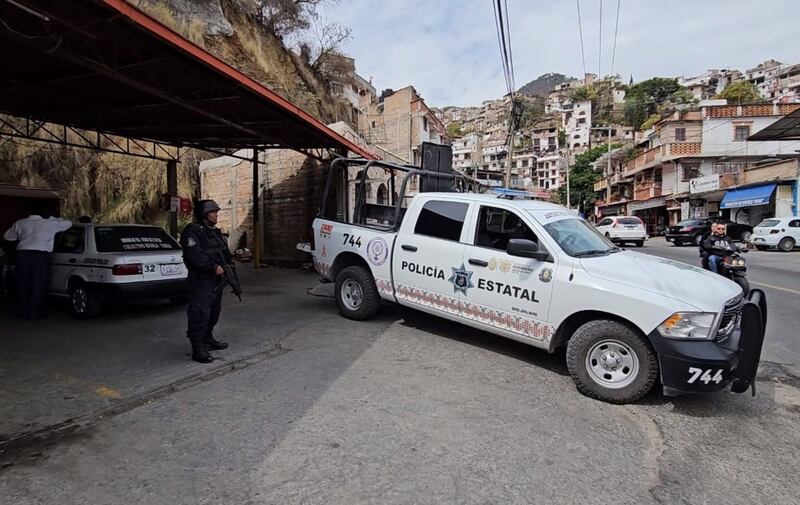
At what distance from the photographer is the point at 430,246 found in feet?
18.3

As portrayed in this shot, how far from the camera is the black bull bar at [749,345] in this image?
3566 millimetres

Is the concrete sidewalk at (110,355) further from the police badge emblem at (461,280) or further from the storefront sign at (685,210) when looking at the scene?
the storefront sign at (685,210)

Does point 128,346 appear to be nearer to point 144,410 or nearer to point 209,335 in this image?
point 209,335

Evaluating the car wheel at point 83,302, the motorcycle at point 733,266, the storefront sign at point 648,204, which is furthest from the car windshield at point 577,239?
the storefront sign at point 648,204

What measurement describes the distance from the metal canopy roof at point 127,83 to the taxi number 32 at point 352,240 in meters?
2.97

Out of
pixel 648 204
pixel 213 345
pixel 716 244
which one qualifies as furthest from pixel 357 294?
pixel 648 204

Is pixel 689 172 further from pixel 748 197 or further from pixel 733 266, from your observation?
pixel 733 266

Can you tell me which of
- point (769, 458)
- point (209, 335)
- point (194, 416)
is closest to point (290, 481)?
point (194, 416)

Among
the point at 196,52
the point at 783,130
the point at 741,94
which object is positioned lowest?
the point at 196,52

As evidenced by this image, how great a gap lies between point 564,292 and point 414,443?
205cm

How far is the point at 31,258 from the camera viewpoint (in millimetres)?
6703

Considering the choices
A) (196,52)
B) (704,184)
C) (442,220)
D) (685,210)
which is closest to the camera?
(442,220)

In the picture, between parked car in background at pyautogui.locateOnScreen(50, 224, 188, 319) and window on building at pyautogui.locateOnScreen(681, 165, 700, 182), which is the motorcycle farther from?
window on building at pyautogui.locateOnScreen(681, 165, 700, 182)

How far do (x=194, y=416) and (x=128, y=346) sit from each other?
2.50 meters
